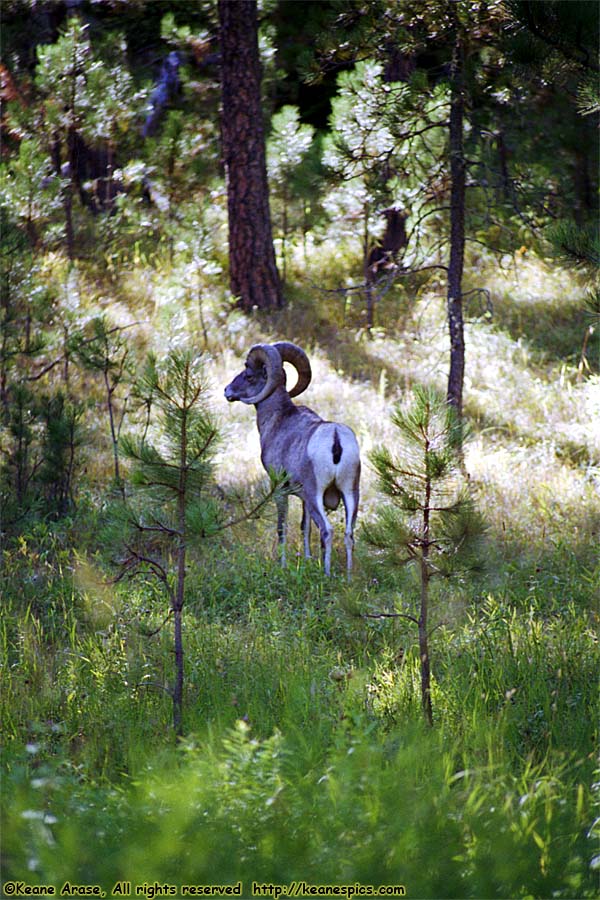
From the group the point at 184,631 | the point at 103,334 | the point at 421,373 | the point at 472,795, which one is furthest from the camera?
the point at 421,373

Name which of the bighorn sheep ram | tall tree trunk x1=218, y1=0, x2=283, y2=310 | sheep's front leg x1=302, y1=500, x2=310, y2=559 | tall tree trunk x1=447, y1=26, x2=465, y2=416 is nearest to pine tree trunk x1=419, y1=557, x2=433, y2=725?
the bighorn sheep ram

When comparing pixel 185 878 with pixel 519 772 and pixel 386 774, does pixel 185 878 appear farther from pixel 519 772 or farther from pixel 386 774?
pixel 519 772

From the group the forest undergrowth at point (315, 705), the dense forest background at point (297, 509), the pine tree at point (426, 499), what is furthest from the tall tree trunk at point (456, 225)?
the pine tree at point (426, 499)

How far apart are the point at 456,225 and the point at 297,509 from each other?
2.88 m

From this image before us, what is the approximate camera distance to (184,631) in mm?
5895

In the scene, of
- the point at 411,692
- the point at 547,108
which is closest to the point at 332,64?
the point at 411,692

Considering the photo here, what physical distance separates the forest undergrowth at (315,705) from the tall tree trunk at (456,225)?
881 mm

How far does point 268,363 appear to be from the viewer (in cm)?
760

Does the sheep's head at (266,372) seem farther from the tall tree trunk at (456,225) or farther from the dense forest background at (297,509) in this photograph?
the tall tree trunk at (456,225)

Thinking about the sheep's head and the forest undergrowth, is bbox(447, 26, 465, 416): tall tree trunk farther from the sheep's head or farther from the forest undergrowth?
the sheep's head

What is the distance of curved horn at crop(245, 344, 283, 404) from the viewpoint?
757 cm

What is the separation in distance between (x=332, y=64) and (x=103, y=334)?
9.99 feet

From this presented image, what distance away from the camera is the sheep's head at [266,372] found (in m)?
7.60

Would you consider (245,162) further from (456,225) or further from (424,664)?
(424,664)
